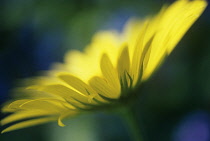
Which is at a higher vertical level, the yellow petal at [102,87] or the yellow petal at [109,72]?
the yellow petal at [109,72]

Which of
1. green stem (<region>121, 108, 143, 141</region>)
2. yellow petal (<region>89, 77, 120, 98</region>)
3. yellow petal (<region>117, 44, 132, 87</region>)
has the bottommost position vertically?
green stem (<region>121, 108, 143, 141</region>)

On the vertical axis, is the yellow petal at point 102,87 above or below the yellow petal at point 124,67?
below

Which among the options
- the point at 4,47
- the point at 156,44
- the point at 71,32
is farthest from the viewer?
the point at 4,47

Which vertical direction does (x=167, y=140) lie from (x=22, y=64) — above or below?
below

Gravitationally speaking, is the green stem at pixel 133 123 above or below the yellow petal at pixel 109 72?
below

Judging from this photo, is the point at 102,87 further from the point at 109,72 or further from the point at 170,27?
the point at 170,27

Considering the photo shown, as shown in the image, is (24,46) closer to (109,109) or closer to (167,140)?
(167,140)

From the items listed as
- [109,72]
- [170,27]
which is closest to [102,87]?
[109,72]

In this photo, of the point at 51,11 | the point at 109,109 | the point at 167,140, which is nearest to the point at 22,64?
the point at 51,11

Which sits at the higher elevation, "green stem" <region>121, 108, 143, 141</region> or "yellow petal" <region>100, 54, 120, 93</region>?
"yellow petal" <region>100, 54, 120, 93</region>

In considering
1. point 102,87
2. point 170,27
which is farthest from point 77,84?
point 170,27

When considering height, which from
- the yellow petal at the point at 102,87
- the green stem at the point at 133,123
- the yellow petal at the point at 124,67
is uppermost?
the yellow petal at the point at 124,67
